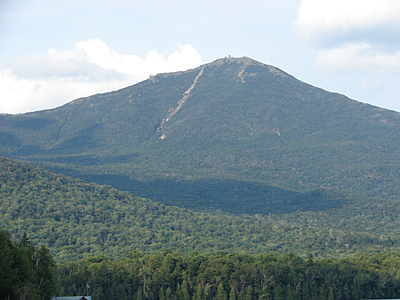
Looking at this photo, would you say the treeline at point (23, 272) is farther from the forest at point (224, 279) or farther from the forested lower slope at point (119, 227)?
the forested lower slope at point (119, 227)

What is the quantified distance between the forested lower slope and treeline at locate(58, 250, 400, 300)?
27.7 m

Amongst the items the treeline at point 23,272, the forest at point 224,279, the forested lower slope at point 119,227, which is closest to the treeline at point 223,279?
the forest at point 224,279

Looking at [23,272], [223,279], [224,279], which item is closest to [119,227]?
[223,279]

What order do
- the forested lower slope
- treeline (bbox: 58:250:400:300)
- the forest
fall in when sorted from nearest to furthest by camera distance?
the forest
treeline (bbox: 58:250:400:300)
the forested lower slope

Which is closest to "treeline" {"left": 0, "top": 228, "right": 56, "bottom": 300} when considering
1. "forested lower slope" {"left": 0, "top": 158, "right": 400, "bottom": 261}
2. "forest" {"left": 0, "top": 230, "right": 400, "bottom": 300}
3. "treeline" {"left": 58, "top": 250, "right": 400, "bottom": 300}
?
"forest" {"left": 0, "top": 230, "right": 400, "bottom": 300}

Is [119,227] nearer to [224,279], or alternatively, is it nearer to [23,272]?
[224,279]

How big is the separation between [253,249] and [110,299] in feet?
185

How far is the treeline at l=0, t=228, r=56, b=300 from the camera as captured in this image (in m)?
51.6

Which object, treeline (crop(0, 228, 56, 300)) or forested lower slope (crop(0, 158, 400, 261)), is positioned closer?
treeline (crop(0, 228, 56, 300))

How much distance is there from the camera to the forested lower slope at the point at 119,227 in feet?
404

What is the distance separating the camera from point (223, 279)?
8575 centimetres

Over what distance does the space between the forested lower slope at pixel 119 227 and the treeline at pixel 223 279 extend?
2770 centimetres

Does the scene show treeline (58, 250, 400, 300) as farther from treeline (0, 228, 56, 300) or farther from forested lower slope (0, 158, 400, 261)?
forested lower slope (0, 158, 400, 261)

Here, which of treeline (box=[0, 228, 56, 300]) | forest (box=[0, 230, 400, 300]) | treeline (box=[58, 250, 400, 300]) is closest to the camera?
treeline (box=[0, 228, 56, 300])
